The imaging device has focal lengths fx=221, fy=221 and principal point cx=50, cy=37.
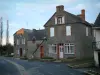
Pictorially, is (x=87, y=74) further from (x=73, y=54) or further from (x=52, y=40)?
(x=52, y=40)

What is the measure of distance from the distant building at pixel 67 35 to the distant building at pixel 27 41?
10705 millimetres

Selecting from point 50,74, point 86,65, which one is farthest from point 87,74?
point 86,65

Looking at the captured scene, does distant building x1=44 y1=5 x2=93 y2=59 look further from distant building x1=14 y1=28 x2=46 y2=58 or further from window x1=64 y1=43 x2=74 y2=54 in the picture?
distant building x1=14 y1=28 x2=46 y2=58

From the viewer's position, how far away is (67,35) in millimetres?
43188

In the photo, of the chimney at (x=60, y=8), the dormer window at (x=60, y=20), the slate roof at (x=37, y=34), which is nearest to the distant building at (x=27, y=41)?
the slate roof at (x=37, y=34)

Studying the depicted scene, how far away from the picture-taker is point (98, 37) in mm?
33438

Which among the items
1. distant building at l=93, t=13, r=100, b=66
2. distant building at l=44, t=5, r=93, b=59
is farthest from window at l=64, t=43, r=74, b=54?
distant building at l=93, t=13, r=100, b=66

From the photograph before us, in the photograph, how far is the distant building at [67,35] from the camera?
138 ft

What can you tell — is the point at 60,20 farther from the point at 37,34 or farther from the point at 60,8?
the point at 37,34

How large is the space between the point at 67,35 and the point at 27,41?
1866 centimetres

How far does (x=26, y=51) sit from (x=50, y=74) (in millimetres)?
37679

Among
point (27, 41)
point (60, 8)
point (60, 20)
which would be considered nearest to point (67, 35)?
point (60, 20)

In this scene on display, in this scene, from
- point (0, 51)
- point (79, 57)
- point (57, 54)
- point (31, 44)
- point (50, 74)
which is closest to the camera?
point (50, 74)

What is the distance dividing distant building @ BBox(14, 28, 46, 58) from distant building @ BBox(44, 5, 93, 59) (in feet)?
35.1
